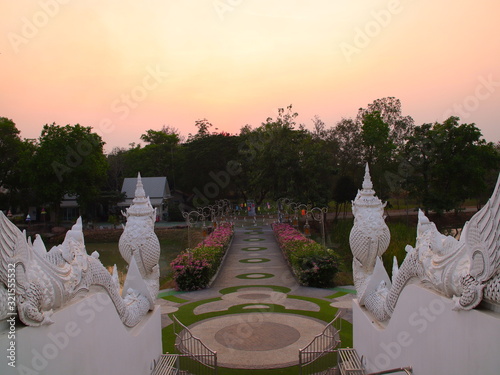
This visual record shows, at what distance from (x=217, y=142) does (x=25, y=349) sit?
1484 inches

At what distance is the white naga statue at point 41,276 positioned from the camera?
3559 mm

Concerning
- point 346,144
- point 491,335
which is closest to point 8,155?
point 346,144

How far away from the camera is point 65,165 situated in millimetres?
31156

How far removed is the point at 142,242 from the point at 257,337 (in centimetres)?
317

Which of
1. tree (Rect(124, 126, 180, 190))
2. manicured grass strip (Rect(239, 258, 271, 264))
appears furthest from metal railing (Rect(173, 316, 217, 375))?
tree (Rect(124, 126, 180, 190))

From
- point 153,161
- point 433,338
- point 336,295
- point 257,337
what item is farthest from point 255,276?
point 153,161

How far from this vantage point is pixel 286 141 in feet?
96.7

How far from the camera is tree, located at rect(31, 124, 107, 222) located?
3075 centimetres

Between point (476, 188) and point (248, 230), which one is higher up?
point (476, 188)

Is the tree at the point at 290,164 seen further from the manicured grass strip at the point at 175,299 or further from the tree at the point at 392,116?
the manicured grass strip at the point at 175,299

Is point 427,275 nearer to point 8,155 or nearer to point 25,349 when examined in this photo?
point 25,349

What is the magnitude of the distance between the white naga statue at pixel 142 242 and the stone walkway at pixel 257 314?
182 centimetres

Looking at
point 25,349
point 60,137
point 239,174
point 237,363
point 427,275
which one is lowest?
point 237,363

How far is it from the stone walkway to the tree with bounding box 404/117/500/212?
1473 centimetres
